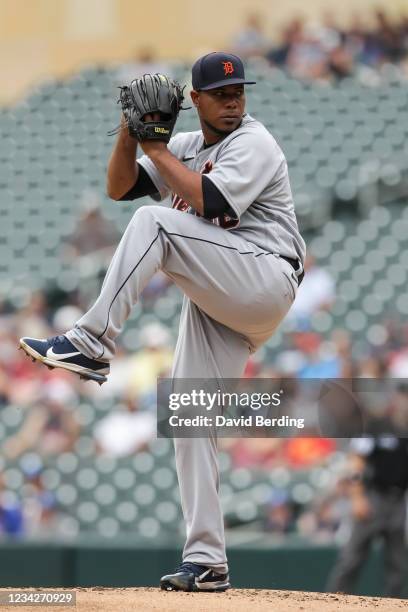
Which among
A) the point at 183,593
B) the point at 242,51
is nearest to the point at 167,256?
the point at 183,593

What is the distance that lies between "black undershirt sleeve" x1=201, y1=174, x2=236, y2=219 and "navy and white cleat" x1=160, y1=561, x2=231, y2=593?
3.40 feet

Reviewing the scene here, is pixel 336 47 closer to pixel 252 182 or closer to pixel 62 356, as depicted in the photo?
pixel 252 182

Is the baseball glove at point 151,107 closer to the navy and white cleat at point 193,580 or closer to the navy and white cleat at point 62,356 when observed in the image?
the navy and white cleat at point 62,356

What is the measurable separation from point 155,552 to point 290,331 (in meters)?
2.12

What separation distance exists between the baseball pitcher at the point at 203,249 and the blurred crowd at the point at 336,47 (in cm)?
711

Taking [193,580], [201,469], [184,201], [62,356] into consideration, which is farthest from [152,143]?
[193,580]

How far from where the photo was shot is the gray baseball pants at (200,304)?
9.59 ft

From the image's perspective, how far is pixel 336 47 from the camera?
10.2 meters

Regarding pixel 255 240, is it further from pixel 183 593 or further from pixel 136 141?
pixel 183 593

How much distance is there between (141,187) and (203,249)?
43 centimetres

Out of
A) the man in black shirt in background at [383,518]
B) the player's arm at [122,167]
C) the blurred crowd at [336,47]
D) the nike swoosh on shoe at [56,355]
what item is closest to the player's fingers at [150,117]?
the player's arm at [122,167]

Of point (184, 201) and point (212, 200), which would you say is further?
point (184, 201)

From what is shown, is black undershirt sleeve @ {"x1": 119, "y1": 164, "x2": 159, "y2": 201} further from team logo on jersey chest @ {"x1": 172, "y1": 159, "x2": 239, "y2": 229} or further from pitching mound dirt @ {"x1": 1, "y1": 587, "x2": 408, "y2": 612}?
pitching mound dirt @ {"x1": 1, "y1": 587, "x2": 408, "y2": 612}

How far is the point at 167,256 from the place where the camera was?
300 cm
